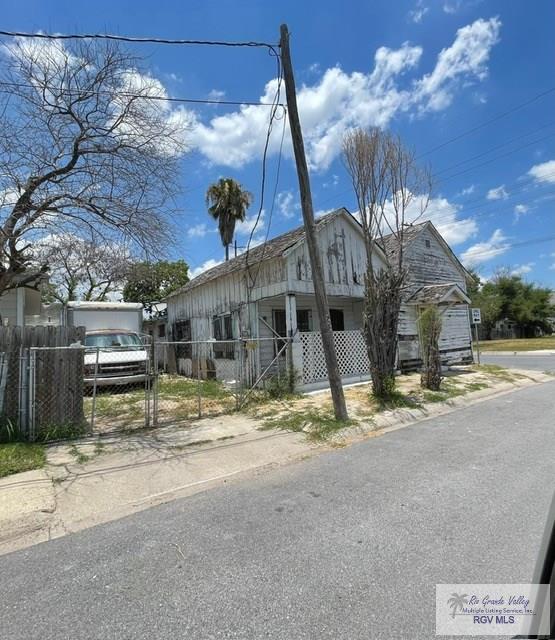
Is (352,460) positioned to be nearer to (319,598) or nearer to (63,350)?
(319,598)

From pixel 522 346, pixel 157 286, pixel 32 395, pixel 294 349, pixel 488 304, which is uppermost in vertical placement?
pixel 157 286

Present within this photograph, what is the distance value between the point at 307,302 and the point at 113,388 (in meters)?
7.27

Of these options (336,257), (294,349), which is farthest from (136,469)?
(336,257)

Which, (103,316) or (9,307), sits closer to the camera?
(9,307)

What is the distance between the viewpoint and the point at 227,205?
26.9 metres

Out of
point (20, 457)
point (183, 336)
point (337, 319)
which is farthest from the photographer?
point (183, 336)

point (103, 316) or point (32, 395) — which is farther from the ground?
point (103, 316)

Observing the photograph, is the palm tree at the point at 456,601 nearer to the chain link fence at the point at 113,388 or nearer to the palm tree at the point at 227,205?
the chain link fence at the point at 113,388

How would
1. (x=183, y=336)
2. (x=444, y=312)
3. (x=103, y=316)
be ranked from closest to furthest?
(x=103, y=316)
(x=444, y=312)
(x=183, y=336)

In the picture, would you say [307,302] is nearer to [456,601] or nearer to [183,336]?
[183,336]

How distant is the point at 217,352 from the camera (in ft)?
47.6

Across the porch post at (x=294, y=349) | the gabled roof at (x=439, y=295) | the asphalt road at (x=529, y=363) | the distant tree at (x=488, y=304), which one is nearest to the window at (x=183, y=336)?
the porch post at (x=294, y=349)

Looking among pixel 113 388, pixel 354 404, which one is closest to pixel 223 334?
pixel 113 388

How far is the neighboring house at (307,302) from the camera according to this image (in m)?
11.4
